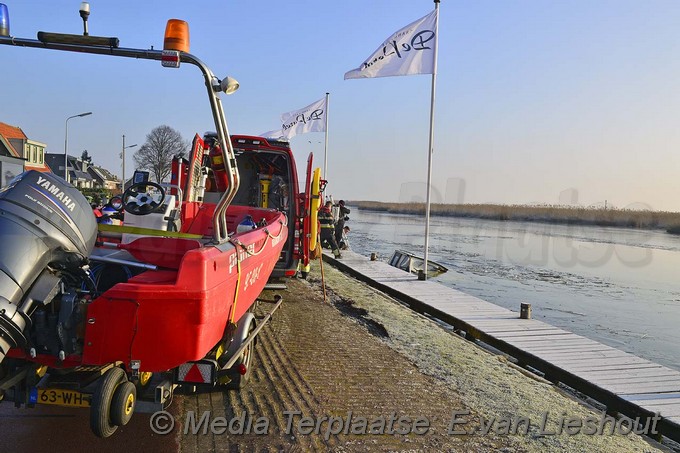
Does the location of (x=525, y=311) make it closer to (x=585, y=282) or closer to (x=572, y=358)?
(x=572, y=358)

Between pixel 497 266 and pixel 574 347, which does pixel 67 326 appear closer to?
pixel 574 347

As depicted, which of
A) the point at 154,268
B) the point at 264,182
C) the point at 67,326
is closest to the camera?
the point at 67,326

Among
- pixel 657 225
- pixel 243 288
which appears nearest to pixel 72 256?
pixel 243 288

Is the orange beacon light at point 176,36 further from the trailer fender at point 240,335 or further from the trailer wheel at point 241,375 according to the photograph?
the trailer wheel at point 241,375

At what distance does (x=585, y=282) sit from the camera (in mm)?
15117

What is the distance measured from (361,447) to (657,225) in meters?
45.2

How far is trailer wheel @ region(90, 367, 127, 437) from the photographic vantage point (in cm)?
291

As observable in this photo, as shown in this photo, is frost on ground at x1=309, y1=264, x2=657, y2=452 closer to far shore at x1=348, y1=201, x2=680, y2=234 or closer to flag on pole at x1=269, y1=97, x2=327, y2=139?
flag on pole at x1=269, y1=97, x2=327, y2=139

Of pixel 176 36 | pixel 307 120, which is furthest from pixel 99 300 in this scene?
pixel 307 120

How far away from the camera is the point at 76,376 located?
3434mm

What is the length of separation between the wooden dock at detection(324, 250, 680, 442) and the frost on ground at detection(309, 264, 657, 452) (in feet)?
1.25

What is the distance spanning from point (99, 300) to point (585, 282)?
1483 cm

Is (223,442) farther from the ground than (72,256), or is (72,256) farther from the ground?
(72,256)

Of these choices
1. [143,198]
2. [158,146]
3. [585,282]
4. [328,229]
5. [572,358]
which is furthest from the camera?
[158,146]
